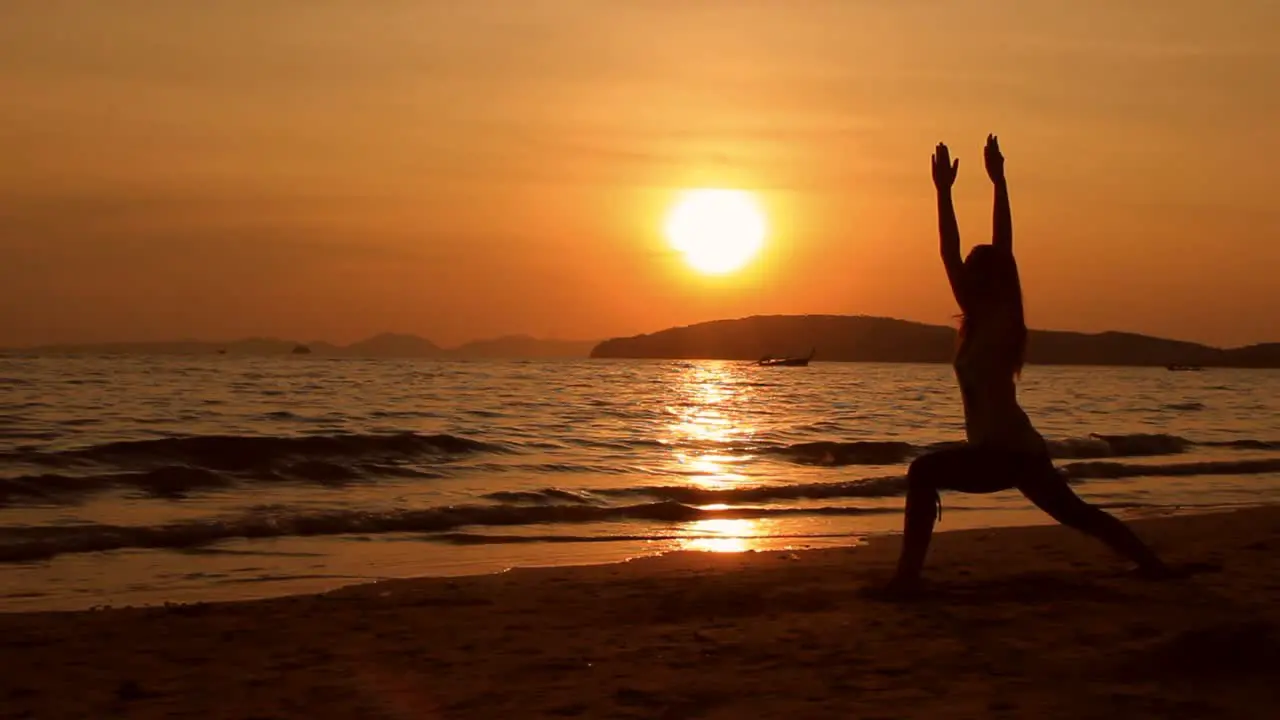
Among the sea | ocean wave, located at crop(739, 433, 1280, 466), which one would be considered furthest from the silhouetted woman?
ocean wave, located at crop(739, 433, 1280, 466)

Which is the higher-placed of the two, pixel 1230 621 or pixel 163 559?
pixel 1230 621

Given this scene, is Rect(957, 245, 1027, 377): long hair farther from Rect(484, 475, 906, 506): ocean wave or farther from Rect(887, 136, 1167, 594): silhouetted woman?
Rect(484, 475, 906, 506): ocean wave

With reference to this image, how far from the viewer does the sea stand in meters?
10.6

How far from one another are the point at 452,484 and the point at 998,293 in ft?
40.4

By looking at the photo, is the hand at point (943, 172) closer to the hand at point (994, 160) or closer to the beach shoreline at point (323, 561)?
the hand at point (994, 160)

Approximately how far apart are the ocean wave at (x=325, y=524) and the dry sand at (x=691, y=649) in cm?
406

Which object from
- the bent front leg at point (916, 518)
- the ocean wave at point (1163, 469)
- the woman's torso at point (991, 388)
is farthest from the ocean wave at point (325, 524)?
the woman's torso at point (991, 388)

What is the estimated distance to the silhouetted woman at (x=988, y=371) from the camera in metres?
6.44

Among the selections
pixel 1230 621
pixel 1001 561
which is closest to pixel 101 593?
pixel 1001 561

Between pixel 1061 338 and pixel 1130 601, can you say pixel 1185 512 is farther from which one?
pixel 1061 338

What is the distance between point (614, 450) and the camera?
2295cm

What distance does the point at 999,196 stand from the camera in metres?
6.42

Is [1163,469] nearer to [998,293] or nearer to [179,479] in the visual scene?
[179,479]

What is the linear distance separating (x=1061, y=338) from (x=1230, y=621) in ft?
604
